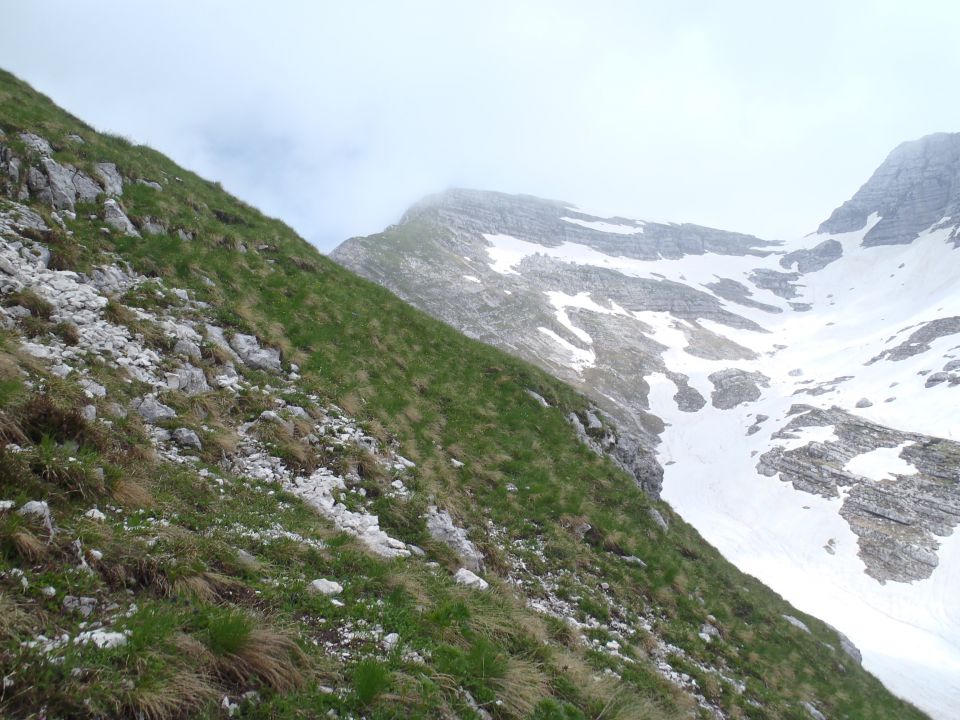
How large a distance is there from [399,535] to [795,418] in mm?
119375

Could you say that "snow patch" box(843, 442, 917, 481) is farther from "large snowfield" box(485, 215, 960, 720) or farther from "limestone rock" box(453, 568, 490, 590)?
"limestone rock" box(453, 568, 490, 590)

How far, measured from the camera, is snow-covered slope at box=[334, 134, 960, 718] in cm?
6062

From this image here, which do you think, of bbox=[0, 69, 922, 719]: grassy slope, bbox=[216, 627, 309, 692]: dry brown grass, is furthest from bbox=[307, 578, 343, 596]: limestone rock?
bbox=[216, 627, 309, 692]: dry brown grass

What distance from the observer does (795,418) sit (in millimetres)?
106312

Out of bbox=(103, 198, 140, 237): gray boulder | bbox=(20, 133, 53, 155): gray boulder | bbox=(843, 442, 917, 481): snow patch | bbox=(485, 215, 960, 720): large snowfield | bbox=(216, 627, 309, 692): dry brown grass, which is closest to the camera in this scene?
bbox=(216, 627, 309, 692): dry brown grass

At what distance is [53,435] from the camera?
740 cm

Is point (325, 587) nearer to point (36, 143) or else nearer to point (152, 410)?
point (152, 410)

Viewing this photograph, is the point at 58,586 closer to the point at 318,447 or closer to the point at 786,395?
the point at 318,447

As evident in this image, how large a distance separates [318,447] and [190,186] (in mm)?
17983

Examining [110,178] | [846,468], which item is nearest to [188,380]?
[110,178]

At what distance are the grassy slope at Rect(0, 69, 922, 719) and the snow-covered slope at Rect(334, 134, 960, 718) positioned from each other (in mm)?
12074

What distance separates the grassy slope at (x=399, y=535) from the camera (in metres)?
5.38

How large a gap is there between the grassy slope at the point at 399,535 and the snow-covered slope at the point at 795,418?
12.1 meters

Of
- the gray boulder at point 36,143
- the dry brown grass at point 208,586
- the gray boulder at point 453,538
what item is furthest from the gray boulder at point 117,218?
the dry brown grass at point 208,586
